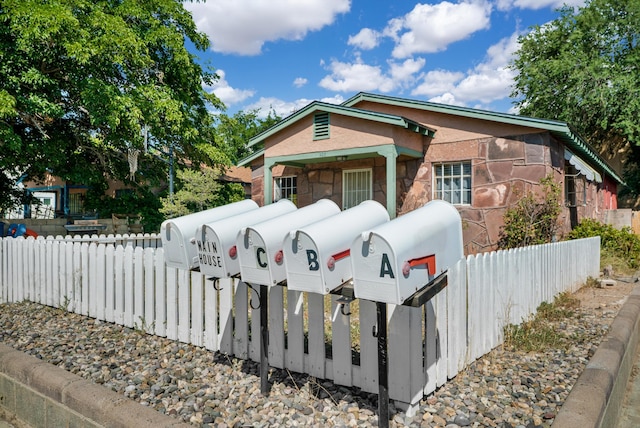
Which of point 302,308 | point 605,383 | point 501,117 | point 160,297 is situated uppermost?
point 501,117

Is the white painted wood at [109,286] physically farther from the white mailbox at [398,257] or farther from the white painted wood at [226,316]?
the white mailbox at [398,257]

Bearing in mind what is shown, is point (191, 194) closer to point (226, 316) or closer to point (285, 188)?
point (285, 188)

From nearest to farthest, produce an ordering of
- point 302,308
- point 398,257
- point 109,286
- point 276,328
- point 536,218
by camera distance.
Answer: point 398,257 < point 302,308 < point 276,328 < point 109,286 < point 536,218

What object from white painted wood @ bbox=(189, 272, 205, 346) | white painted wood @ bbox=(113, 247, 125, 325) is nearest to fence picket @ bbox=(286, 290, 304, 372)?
white painted wood @ bbox=(189, 272, 205, 346)

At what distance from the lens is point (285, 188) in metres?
14.0

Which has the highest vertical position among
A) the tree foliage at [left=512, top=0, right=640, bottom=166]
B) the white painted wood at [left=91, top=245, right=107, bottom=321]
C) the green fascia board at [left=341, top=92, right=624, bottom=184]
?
the tree foliage at [left=512, top=0, right=640, bottom=166]

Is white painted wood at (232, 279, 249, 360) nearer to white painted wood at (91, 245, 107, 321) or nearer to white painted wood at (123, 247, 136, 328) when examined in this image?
white painted wood at (123, 247, 136, 328)

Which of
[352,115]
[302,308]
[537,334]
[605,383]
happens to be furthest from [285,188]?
[605,383]

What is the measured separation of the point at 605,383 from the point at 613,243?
9.91m

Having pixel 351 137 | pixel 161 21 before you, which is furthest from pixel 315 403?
pixel 161 21

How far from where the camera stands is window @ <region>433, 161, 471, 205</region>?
35.0ft

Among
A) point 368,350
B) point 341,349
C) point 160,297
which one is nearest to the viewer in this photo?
point 368,350

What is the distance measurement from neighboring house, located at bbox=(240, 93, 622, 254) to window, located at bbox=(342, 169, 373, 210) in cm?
3

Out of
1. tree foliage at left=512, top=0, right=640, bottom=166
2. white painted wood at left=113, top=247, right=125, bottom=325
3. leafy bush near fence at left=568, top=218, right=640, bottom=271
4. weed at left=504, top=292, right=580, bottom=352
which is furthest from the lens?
tree foliage at left=512, top=0, right=640, bottom=166
